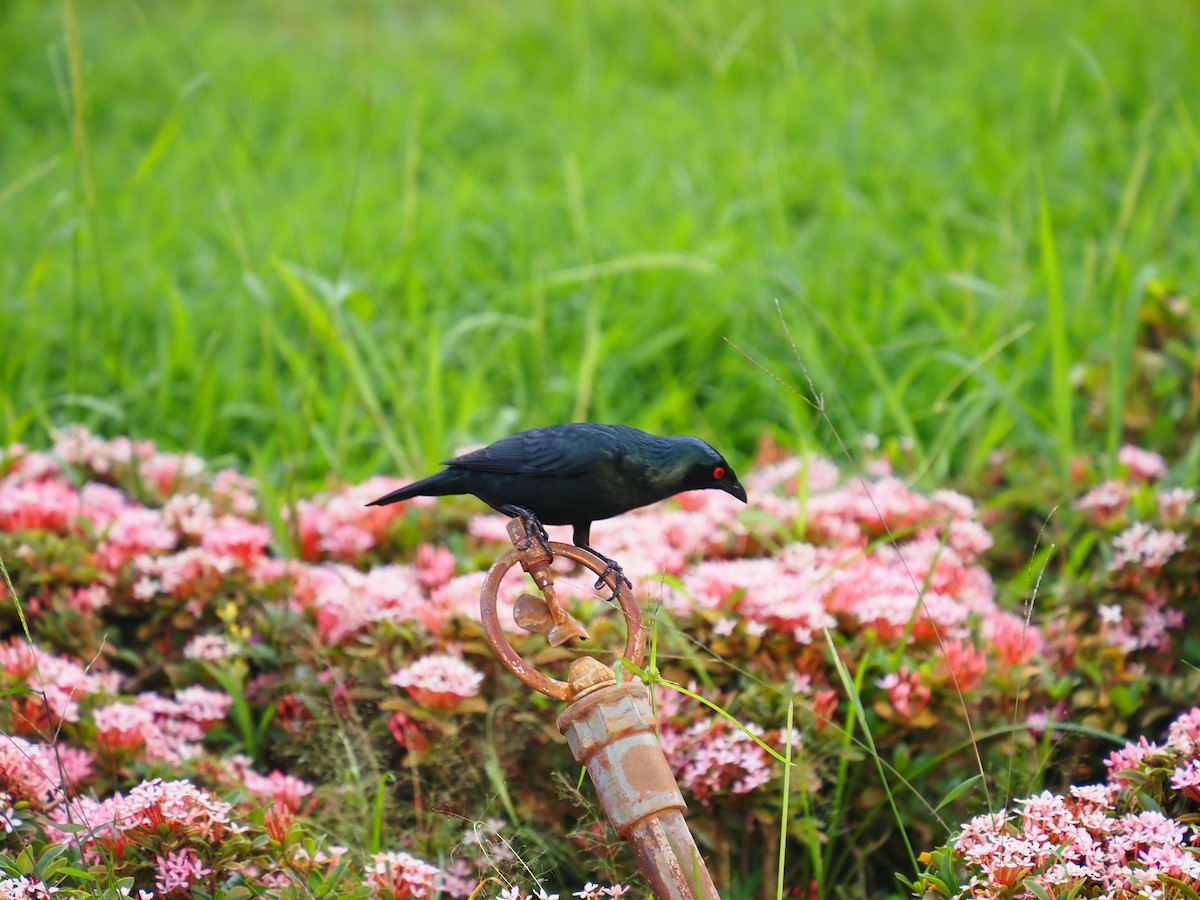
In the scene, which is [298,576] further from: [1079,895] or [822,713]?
[1079,895]

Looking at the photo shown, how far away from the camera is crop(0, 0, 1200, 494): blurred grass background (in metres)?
3.68

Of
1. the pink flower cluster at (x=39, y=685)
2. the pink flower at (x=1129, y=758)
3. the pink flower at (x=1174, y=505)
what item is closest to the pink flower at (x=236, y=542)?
the pink flower cluster at (x=39, y=685)

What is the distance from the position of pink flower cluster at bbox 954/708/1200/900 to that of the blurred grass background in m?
1.37

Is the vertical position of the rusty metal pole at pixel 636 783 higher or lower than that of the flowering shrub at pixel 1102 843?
higher

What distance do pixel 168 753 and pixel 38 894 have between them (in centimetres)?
57

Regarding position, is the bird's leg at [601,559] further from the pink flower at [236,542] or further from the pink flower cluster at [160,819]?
the pink flower at [236,542]

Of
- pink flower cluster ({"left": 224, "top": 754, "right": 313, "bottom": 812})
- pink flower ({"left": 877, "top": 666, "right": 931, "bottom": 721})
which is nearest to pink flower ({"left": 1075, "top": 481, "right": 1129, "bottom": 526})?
pink flower ({"left": 877, "top": 666, "right": 931, "bottom": 721})

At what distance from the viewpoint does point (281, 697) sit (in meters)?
2.45

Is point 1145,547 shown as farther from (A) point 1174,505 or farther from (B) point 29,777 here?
(B) point 29,777

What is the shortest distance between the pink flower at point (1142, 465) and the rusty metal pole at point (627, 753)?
205 cm

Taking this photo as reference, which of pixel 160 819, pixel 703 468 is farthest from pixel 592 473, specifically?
pixel 160 819

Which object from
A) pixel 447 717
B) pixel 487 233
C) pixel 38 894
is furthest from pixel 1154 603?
pixel 487 233

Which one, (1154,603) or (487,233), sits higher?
(487,233)

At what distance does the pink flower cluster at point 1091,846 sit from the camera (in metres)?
1.56
